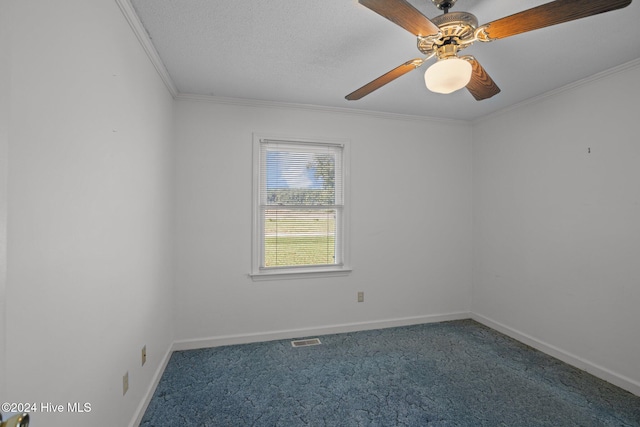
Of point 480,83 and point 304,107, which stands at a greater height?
point 304,107

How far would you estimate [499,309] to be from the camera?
3.47 m

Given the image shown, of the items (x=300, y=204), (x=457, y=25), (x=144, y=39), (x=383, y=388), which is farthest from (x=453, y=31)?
(x=383, y=388)

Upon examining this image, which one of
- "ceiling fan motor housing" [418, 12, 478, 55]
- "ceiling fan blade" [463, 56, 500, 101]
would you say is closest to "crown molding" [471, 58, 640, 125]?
"ceiling fan blade" [463, 56, 500, 101]

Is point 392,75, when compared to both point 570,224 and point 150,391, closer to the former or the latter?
point 570,224

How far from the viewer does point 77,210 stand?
4.03 ft

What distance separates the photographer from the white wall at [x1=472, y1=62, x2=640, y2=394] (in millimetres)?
2365

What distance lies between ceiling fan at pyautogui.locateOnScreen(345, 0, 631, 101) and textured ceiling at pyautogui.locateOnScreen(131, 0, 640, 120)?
0.22 m

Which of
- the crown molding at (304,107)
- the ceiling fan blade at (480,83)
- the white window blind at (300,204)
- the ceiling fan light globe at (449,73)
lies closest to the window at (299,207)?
the white window blind at (300,204)

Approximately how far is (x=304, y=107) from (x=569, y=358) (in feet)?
11.5

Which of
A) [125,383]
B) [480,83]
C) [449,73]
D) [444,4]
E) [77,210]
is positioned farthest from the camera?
[480,83]

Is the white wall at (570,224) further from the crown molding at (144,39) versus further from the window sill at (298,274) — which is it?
the crown molding at (144,39)

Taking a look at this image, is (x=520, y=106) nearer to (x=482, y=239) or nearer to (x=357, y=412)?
(x=482, y=239)

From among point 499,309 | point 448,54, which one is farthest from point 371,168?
point 499,309

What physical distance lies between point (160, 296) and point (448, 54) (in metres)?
2.70
